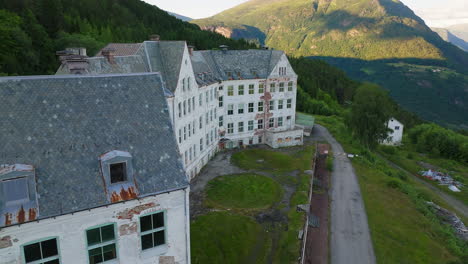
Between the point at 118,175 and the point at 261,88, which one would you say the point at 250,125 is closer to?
the point at 261,88

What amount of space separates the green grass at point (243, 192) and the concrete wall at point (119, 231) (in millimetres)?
17900

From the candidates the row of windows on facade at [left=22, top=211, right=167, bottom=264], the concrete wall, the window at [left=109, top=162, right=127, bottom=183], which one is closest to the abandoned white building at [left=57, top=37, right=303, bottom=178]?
the window at [left=109, top=162, right=127, bottom=183]

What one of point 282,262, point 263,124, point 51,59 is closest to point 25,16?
point 51,59

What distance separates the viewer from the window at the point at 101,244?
1698cm

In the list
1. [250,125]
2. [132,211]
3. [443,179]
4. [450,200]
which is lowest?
[450,200]

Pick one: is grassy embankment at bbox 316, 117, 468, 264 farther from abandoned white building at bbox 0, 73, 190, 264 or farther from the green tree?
abandoned white building at bbox 0, 73, 190, 264

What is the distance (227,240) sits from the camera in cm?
3084

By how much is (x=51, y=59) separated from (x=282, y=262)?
84.7m

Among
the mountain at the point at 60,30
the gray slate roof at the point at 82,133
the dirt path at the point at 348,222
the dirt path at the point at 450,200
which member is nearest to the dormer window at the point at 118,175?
the gray slate roof at the point at 82,133

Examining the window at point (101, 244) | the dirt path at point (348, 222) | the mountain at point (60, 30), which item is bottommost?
the dirt path at point (348, 222)

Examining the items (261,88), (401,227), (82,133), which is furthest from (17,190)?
(261,88)

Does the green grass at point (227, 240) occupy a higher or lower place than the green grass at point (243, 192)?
lower

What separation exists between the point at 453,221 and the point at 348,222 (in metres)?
21.7

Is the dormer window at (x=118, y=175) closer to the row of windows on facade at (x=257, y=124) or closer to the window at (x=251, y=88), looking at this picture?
the row of windows on facade at (x=257, y=124)
